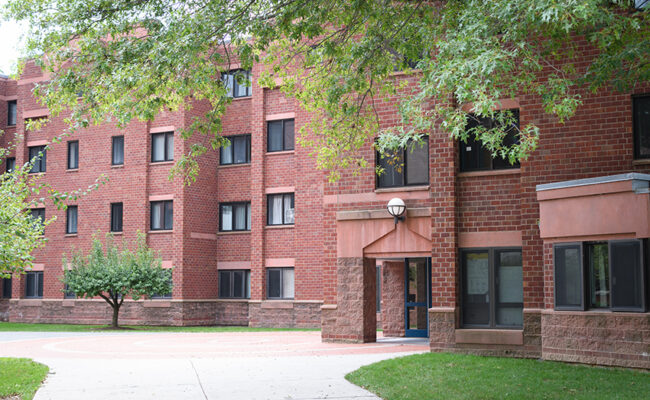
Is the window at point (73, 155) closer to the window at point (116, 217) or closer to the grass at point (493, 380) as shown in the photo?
the window at point (116, 217)

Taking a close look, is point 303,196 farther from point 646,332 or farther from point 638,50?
point 638,50

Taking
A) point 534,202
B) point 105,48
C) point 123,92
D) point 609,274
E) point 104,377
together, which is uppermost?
point 105,48

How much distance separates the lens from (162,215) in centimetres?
3338

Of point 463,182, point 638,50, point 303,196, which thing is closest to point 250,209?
point 303,196

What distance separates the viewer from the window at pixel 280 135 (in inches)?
1247

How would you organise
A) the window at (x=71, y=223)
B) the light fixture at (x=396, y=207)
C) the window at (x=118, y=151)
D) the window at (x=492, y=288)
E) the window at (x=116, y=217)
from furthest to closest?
the window at (x=71, y=223) → the window at (x=118, y=151) → the window at (x=116, y=217) → the light fixture at (x=396, y=207) → the window at (x=492, y=288)

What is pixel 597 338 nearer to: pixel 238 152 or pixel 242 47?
pixel 242 47

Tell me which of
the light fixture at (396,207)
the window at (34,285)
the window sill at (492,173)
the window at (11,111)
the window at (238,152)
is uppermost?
the window at (11,111)

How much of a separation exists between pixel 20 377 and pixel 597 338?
10308 millimetres

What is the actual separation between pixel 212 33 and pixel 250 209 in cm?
2116

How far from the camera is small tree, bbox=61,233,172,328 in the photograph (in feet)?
96.5

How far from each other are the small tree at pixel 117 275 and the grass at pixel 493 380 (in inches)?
668

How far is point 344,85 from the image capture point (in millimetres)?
13617

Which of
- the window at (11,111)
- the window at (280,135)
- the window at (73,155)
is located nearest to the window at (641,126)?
the window at (280,135)
